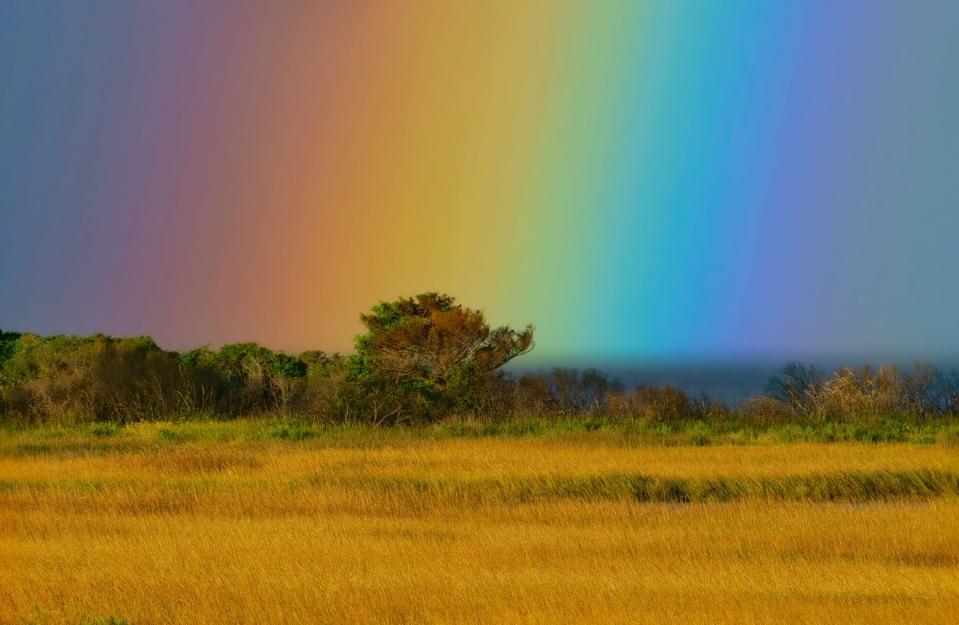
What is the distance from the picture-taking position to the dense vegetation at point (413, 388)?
31.4m

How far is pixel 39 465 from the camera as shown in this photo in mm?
22266

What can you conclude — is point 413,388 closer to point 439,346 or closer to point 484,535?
point 439,346

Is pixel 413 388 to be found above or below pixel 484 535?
above

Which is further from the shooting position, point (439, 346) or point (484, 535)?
point (439, 346)

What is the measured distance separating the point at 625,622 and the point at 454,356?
2779 centimetres

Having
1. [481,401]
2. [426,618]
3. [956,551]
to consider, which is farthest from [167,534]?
[481,401]

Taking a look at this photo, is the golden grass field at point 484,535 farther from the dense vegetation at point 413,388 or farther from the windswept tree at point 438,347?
the windswept tree at point 438,347

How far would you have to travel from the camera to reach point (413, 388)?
1379 inches

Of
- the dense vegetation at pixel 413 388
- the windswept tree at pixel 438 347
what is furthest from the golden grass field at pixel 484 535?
the windswept tree at pixel 438 347

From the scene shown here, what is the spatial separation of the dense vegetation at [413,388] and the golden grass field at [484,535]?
7135 millimetres

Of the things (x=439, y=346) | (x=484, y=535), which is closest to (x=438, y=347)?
(x=439, y=346)

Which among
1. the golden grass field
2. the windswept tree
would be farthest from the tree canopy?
the golden grass field

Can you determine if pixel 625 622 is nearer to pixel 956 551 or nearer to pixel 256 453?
pixel 956 551

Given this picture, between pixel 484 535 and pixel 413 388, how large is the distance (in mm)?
20469
